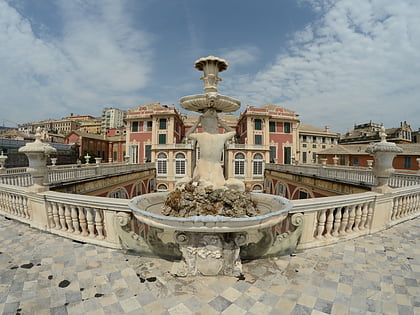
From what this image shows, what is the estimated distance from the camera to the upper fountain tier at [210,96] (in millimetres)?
4426

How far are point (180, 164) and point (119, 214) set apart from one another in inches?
Result: 909

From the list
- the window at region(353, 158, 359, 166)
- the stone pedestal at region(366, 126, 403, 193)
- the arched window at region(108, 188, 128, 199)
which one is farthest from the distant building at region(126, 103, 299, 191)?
the stone pedestal at region(366, 126, 403, 193)

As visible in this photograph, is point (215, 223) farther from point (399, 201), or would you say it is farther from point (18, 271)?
point (399, 201)

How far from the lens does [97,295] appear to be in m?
2.52

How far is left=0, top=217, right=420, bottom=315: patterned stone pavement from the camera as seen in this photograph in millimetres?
2328

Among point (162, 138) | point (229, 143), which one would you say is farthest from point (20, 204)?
point (162, 138)

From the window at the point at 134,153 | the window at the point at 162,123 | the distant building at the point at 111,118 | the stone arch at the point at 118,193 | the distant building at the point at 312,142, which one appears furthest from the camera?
the distant building at the point at 111,118

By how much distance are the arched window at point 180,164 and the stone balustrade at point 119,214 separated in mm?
21124

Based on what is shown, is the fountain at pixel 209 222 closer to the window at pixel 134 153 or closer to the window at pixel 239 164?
the window at pixel 239 164

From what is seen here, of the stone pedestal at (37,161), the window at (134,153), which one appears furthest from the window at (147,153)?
the stone pedestal at (37,161)

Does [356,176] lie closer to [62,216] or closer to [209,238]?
[209,238]

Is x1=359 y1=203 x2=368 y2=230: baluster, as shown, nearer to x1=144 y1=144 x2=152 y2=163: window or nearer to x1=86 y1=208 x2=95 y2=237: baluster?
x1=86 y1=208 x2=95 y2=237: baluster

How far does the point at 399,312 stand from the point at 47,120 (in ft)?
378

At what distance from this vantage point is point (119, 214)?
11.5 feet
